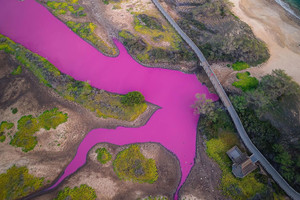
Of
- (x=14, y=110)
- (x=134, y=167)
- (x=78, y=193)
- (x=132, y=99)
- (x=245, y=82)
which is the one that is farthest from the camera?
→ (x=245, y=82)

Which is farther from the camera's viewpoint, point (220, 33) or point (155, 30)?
point (155, 30)

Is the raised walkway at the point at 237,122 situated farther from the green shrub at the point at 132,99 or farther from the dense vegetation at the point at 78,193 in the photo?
the dense vegetation at the point at 78,193

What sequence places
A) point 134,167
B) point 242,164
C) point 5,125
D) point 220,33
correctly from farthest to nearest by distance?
point 220,33 → point 5,125 → point 134,167 → point 242,164

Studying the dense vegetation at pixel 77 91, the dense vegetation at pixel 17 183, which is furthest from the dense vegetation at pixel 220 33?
the dense vegetation at pixel 17 183

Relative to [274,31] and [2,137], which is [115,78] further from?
[274,31]

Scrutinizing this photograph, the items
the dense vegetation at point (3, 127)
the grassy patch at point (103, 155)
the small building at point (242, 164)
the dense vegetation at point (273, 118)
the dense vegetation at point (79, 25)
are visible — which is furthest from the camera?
the dense vegetation at point (79, 25)

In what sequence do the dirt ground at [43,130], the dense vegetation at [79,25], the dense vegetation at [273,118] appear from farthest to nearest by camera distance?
the dense vegetation at [79,25] < the dirt ground at [43,130] < the dense vegetation at [273,118]

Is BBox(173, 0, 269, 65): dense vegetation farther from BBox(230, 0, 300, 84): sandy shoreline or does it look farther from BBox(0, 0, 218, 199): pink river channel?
BBox(0, 0, 218, 199): pink river channel

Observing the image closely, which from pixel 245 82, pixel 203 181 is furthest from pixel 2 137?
pixel 245 82
